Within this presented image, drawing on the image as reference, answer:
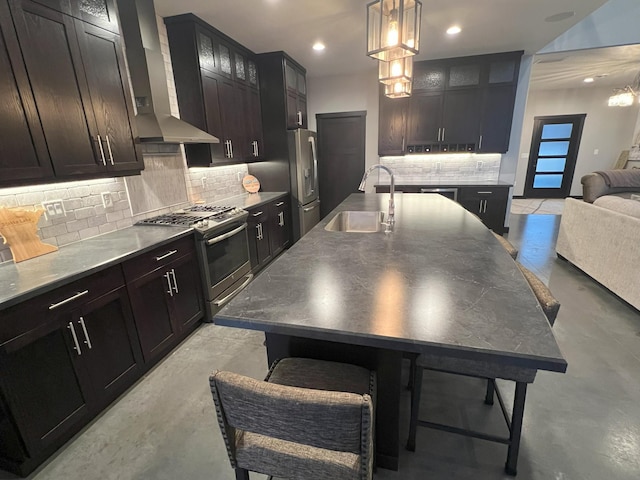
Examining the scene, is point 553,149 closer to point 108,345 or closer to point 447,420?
point 447,420

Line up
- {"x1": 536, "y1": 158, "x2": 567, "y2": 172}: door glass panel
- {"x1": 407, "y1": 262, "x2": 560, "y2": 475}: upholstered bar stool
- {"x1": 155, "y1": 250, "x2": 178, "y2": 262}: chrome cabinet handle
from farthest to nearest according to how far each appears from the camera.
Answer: {"x1": 536, "y1": 158, "x2": 567, "y2": 172}: door glass panel < {"x1": 155, "y1": 250, "x2": 178, "y2": 262}: chrome cabinet handle < {"x1": 407, "y1": 262, "x2": 560, "y2": 475}: upholstered bar stool

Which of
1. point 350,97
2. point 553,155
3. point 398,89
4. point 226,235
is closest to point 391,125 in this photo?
point 350,97

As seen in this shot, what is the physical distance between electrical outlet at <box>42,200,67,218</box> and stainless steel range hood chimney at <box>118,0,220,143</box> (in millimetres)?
737

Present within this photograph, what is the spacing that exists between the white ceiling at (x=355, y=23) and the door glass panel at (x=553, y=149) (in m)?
4.42

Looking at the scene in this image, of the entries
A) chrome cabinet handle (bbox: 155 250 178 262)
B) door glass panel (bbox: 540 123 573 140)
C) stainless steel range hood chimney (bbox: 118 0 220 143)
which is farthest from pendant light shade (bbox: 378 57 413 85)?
door glass panel (bbox: 540 123 573 140)

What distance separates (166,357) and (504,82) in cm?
554

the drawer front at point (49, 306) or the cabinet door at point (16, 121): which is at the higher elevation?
the cabinet door at point (16, 121)

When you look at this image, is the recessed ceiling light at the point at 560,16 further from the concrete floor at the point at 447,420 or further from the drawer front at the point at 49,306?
the drawer front at the point at 49,306

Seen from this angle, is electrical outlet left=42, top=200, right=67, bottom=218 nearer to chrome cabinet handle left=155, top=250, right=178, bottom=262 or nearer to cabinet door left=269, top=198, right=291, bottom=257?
chrome cabinet handle left=155, top=250, right=178, bottom=262

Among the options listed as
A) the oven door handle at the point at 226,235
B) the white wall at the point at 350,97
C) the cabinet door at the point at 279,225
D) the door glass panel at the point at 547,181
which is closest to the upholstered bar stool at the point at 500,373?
the oven door handle at the point at 226,235

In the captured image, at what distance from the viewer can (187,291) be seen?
2.48 metres

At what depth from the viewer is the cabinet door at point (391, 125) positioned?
4.93 m

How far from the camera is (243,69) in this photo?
3.84m

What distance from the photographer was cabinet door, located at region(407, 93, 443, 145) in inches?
187
